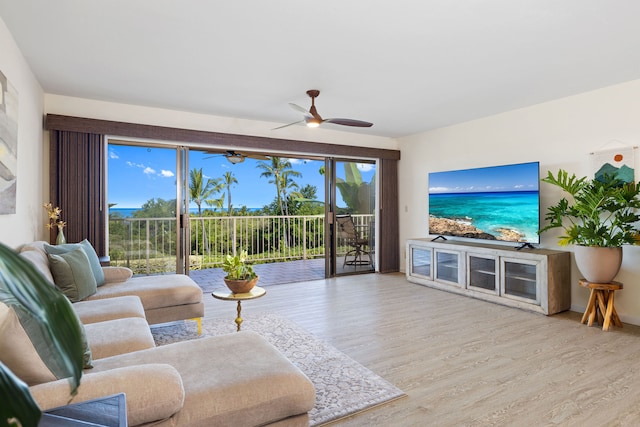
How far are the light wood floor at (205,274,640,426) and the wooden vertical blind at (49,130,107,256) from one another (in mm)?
1633

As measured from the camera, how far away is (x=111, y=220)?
→ 491cm

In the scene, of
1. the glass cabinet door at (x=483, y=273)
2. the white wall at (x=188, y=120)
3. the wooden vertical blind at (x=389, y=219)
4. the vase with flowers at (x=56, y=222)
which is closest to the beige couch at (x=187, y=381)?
the vase with flowers at (x=56, y=222)

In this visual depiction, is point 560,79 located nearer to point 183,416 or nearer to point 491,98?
point 491,98

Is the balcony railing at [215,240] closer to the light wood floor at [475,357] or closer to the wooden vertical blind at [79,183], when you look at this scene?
the wooden vertical blind at [79,183]

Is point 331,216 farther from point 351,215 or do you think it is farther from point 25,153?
point 25,153

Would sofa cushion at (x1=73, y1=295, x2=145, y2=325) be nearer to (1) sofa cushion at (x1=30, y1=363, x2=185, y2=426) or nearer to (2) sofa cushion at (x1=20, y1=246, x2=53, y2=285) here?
(2) sofa cushion at (x1=20, y1=246, x2=53, y2=285)

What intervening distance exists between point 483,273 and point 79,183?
195 inches

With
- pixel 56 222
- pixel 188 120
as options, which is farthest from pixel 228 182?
pixel 56 222

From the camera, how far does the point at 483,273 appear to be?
181 inches

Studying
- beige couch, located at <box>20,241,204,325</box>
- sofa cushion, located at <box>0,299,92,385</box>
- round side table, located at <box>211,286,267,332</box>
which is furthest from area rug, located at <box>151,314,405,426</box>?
sofa cushion, located at <box>0,299,92,385</box>

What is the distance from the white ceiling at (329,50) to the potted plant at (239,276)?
170cm

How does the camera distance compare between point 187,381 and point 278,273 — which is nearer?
point 187,381

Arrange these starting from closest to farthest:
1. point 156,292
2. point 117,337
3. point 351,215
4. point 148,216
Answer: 1. point 117,337
2. point 156,292
3. point 148,216
4. point 351,215

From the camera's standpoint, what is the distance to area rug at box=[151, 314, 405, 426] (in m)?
2.17
